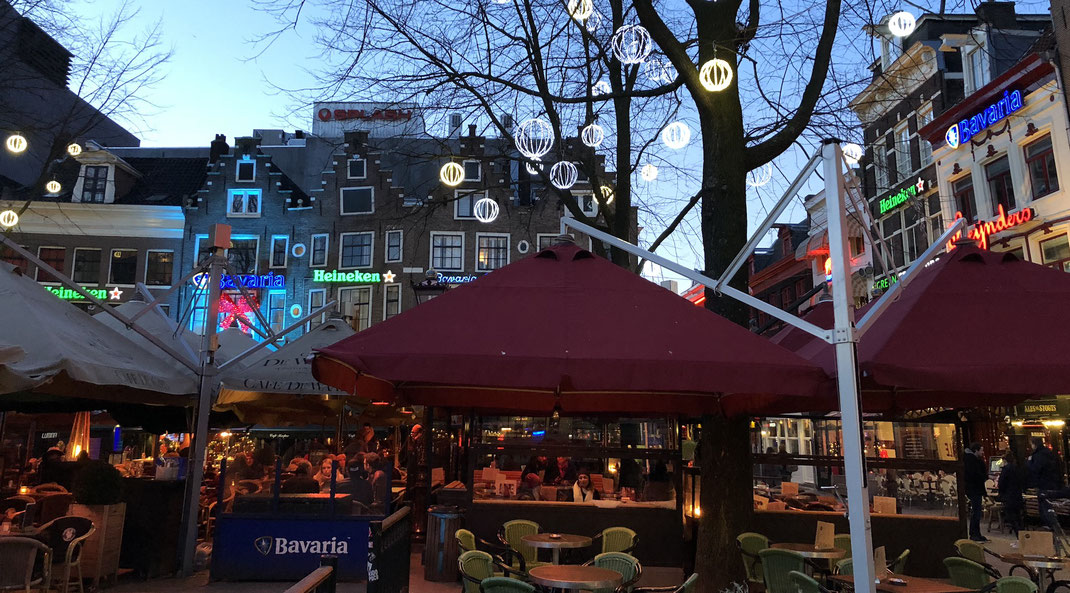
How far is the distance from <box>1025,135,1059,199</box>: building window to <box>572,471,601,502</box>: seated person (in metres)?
16.8

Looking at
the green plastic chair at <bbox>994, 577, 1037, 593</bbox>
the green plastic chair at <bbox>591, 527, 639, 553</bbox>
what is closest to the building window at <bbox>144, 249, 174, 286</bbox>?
the green plastic chair at <bbox>591, 527, 639, 553</bbox>

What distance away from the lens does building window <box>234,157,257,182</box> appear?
4075 centimetres

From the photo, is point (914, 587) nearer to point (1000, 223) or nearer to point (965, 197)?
point (1000, 223)

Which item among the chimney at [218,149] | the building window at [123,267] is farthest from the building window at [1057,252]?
the building window at [123,267]

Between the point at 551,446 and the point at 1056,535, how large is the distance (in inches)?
360

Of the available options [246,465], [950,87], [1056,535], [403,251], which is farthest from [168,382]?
[403,251]

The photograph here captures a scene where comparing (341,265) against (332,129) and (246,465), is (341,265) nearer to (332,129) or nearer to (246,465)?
(332,129)

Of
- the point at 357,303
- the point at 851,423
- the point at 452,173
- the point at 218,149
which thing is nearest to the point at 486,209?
the point at 452,173

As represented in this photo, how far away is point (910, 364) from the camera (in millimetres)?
5395

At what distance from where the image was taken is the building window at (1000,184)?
2267 cm

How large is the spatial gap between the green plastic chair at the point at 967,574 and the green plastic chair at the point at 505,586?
473 centimetres

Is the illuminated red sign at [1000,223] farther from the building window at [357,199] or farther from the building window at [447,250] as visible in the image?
the building window at [357,199]

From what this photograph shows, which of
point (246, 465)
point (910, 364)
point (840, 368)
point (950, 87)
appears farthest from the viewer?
point (950, 87)

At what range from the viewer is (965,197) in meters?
25.1
